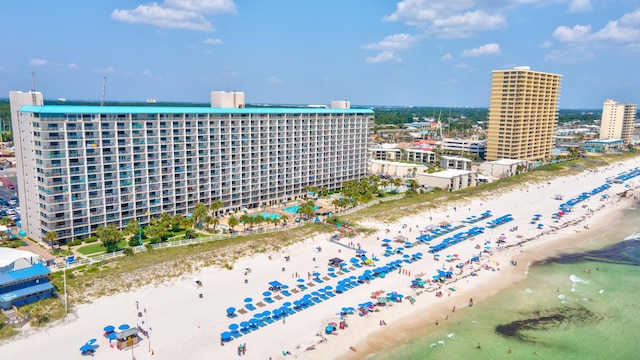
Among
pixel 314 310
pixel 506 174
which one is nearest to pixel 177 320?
pixel 314 310

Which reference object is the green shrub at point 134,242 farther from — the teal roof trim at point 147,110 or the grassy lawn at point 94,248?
the teal roof trim at point 147,110

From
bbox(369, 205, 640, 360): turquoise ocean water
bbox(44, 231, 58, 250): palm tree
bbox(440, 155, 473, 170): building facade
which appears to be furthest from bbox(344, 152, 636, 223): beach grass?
bbox(44, 231, 58, 250): palm tree

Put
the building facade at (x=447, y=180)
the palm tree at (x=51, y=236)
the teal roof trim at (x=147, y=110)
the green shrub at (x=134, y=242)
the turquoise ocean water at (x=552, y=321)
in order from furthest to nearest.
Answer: the building facade at (x=447, y=180)
the green shrub at (x=134, y=242)
the teal roof trim at (x=147, y=110)
the palm tree at (x=51, y=236)
the turquoise ocean water at (x=552, y=321)

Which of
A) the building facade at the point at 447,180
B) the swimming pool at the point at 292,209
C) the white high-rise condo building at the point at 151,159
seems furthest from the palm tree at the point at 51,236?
the building facade at the point at 447,180

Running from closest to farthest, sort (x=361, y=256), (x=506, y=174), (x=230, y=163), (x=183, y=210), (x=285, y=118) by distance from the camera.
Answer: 1. (x=361, y=256)
2. (x=183, y=210)
3. (x=230, y=163)
4. (x=285, y=118)
5. (x=506, y=174)

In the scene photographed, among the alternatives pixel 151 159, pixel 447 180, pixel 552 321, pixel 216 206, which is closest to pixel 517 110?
pixel 447 180

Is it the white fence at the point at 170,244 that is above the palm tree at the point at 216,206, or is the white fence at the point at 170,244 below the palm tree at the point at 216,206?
below

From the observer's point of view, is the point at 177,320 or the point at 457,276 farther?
the point at 457,276

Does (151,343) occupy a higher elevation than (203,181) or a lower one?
lower

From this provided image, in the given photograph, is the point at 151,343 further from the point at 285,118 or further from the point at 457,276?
the point at 285,118
